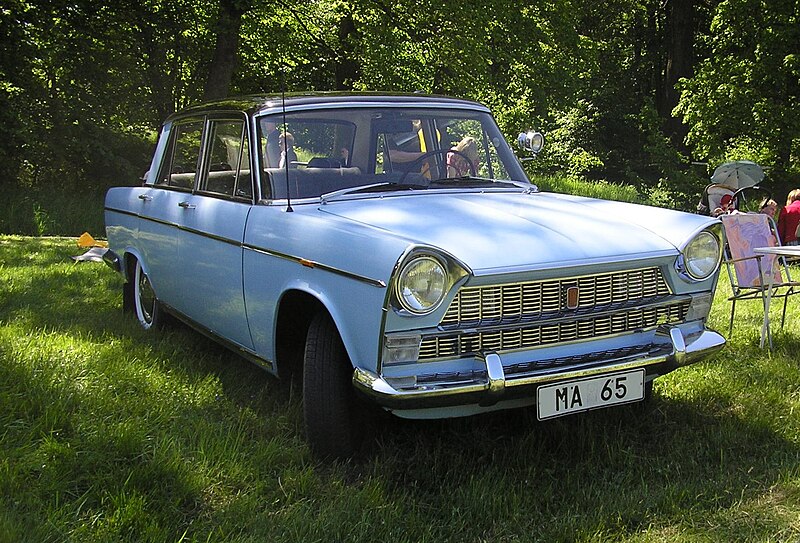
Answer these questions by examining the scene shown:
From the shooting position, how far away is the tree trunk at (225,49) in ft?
56.3

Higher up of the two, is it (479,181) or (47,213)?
(479,181)

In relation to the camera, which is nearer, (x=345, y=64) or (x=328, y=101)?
(x=328, y=101)

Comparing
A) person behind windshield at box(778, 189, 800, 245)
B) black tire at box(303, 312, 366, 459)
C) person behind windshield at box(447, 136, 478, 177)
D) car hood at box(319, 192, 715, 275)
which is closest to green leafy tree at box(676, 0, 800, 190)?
person behind windshield at box(778, 189, 800, 245)

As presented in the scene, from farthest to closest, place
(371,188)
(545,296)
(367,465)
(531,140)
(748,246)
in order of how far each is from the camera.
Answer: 1. (748,246)
2. (531,140)
3. (371,188)
4. (367,465)
5. (545,296)

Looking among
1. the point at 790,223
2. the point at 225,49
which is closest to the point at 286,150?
the point at 790,223

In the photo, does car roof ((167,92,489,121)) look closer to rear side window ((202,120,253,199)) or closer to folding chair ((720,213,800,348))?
rear side window ((202,120,253,199))

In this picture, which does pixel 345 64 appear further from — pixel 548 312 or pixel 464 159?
pixel 548 312

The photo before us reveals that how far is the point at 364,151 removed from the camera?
4582 millimetres

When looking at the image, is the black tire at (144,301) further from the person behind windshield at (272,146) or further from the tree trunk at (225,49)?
the tree trunk at (225,49)

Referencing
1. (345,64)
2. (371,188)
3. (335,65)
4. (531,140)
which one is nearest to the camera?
(371,188)

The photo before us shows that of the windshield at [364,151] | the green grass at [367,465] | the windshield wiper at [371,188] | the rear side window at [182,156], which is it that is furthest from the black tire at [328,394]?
the rear side window at [182,156]

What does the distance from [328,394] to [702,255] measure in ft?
5.87

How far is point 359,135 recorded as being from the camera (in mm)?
4586

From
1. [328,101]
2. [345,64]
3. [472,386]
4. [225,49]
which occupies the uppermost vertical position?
[225,49]
